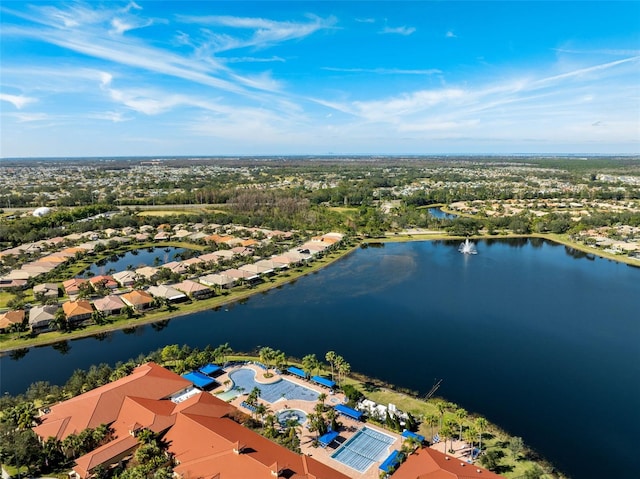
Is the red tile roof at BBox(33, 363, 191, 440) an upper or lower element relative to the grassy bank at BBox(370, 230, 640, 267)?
upper

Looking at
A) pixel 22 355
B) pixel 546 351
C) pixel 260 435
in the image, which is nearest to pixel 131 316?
pixel 22 355

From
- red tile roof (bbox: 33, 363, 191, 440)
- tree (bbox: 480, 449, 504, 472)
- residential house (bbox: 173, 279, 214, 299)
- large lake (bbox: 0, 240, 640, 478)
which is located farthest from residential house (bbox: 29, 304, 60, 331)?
tree (bbox: 480, 449, 504, 472)

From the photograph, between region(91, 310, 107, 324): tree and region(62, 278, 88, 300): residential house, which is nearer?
region(91, 310, 107, 324): tree

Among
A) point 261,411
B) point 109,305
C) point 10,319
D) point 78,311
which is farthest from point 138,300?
point 261,411

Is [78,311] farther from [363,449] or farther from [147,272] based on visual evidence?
[363,449]

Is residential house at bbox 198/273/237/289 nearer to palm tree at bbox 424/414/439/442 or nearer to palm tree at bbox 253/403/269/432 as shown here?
palm tree at bbox 253/403/269/432

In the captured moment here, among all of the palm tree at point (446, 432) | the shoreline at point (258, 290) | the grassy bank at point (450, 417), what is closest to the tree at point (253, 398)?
the grassy bank at point (450, 417)

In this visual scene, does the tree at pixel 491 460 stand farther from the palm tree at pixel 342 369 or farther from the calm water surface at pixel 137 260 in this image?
the calm water surface at pixel 137 260
